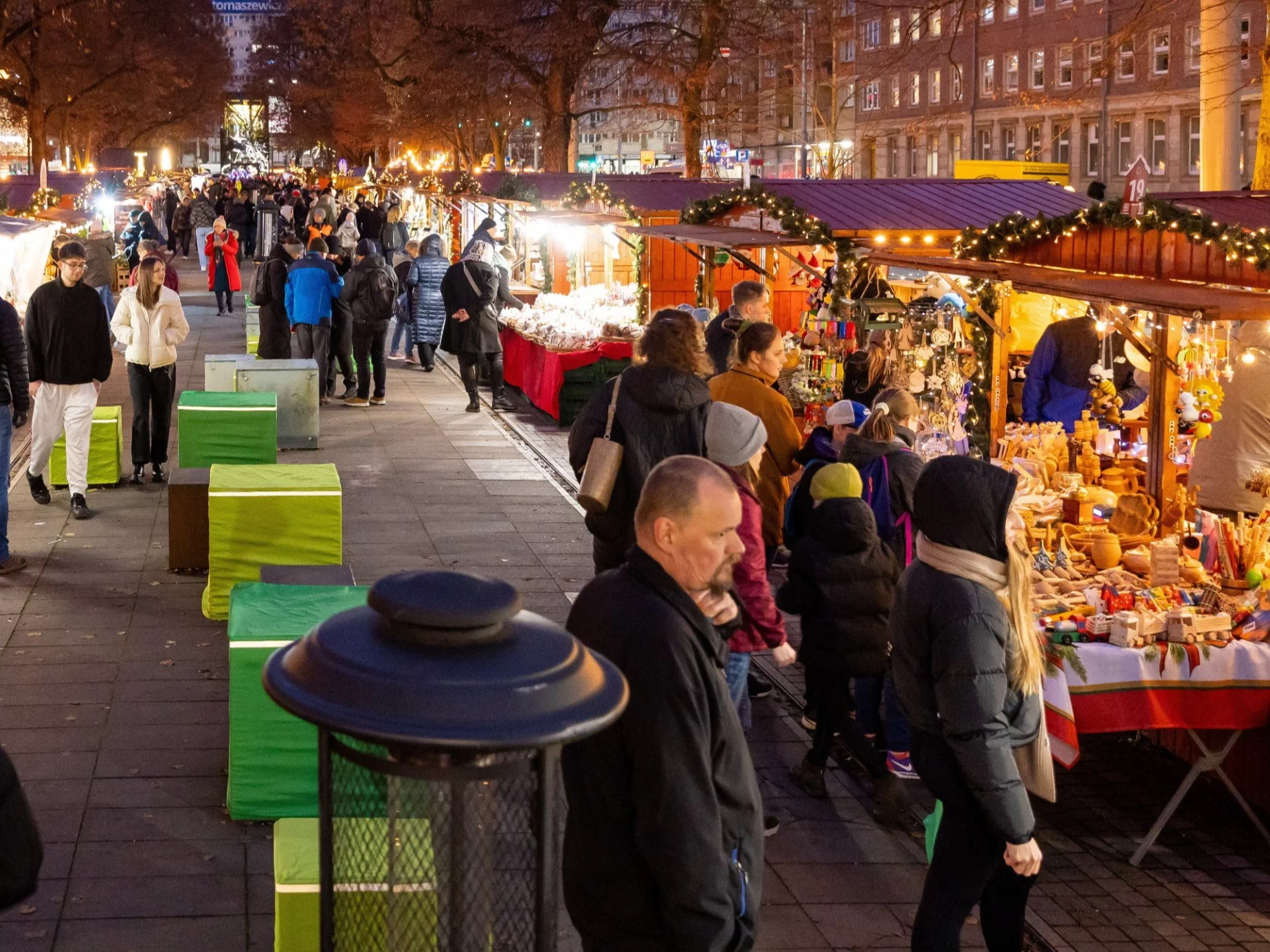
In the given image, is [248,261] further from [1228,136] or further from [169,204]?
[1228,136]

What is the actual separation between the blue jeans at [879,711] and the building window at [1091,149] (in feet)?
181

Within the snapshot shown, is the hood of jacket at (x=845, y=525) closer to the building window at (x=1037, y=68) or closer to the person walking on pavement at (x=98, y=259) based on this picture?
the person walking on pavement at (x=98, y=259)

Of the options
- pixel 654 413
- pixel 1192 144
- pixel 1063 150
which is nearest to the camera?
pixel 654 413

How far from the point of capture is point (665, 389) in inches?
256

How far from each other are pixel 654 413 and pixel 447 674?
12.9 feet

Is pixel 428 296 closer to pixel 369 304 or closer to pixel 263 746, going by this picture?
pixel 369 304

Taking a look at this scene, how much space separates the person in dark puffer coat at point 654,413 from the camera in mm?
6520

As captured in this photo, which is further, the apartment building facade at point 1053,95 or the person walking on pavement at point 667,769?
the apartment building facade at point 1053,95

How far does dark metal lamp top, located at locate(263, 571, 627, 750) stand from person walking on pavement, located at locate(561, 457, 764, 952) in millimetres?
381

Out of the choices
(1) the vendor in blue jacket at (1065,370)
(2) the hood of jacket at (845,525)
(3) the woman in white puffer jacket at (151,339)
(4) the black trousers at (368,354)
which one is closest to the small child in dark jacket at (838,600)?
(2) the hood of jacket at (845,525)

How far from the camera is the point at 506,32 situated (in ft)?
115

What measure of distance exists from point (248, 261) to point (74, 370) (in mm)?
32557

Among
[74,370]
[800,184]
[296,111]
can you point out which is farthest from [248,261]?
[296,111]

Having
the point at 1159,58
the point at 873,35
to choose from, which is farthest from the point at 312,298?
the point at 873,35
